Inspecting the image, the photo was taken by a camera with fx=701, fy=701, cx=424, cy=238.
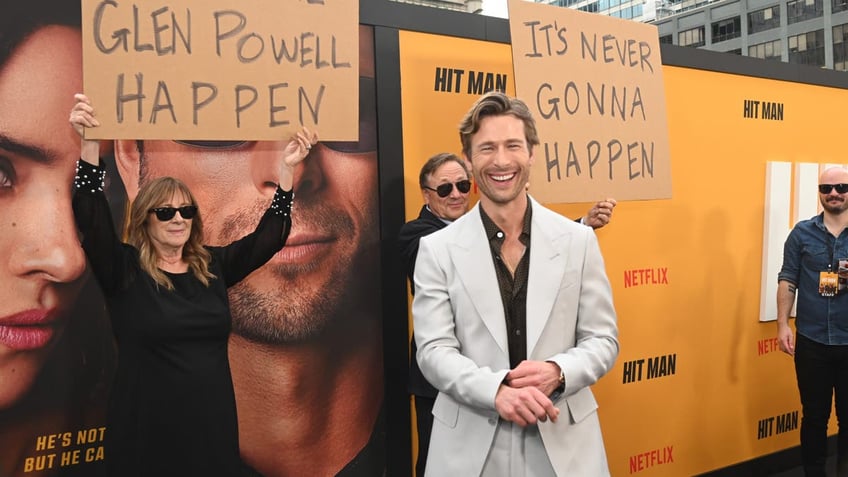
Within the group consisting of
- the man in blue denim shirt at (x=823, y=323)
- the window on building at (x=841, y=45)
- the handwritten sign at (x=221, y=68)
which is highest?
the window on building at (x=841, y=45)

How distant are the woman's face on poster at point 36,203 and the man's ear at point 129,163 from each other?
5.6 inches

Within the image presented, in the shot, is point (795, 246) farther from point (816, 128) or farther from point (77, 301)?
point (77, 301)

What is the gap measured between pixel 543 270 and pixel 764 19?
4443 cm

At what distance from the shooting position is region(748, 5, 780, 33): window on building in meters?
39.2

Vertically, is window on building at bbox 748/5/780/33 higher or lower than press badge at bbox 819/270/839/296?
higher

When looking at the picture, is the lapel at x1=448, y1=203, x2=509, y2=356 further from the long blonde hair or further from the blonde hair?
the long blonde hair

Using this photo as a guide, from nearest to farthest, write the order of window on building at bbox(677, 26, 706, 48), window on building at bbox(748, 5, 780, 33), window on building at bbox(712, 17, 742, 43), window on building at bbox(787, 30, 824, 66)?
window on building at bbox(787, 30, 824, 66) → window on building at bbox(748, 5, 780, 33) → window on building at bbox(712, 17, 742, 43) → window on building at bbox(677, 26, 706, 48)

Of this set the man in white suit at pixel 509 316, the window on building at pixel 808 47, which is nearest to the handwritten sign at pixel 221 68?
the man in white suit at pixel 509 316

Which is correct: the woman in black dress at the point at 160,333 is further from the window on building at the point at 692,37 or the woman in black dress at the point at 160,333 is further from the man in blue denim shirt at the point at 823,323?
the window on building at the point at 692,37

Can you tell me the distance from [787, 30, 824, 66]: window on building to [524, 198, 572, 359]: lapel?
1589 inches

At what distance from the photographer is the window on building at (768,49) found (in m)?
38.9

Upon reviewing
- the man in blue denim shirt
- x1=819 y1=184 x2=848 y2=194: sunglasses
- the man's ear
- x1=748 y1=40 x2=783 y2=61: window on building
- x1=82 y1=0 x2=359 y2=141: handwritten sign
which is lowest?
the man in blue denim shirt

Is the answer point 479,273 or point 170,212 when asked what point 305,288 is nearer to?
point 170,212

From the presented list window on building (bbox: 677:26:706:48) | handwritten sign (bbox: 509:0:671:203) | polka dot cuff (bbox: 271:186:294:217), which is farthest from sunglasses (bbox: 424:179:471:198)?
window on building (bbox: 677:26:706:48)
